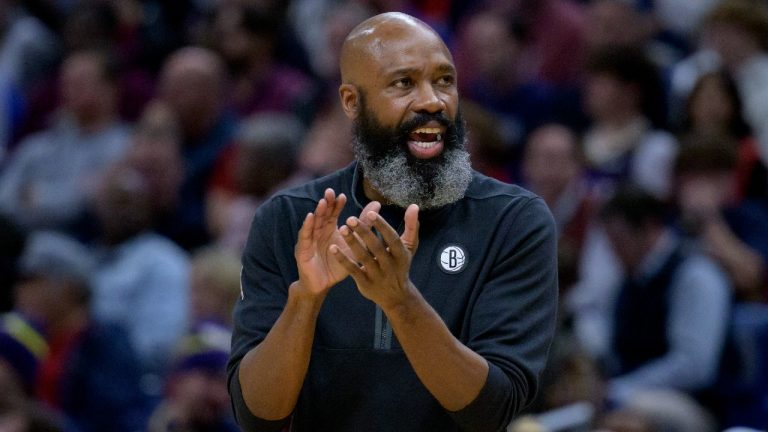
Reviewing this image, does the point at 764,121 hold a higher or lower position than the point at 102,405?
higher

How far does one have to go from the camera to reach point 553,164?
23.0 ft

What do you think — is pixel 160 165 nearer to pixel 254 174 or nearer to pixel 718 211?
pixel 254 174

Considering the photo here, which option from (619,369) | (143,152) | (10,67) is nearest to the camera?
(619,369)

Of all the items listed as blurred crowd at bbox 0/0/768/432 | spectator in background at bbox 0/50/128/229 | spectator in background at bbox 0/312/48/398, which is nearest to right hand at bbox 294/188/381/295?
blurred crowd at bbox 0/0/768/432

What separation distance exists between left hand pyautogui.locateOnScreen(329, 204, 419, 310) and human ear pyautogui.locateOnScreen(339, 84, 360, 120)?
22.0 inches

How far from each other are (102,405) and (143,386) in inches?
8.9

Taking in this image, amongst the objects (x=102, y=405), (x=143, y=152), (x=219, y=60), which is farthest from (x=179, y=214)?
(x=102, y=405)

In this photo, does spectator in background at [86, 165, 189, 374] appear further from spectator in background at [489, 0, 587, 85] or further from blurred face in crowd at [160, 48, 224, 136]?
spectator in background at [489, 0, 587, 85]

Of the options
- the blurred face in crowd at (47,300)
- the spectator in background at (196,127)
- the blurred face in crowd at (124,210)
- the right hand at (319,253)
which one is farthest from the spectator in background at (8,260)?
the right hand at (319,253)

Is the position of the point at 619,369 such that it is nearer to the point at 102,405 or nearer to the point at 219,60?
the point at 102,405

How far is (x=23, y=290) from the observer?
22.4ft

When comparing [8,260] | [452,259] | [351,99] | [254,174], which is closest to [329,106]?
[254,174]

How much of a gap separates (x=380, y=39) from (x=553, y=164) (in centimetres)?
388

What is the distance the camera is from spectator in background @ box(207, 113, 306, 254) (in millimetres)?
7367
